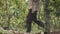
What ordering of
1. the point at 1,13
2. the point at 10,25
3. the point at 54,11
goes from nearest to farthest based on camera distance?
the point at 54,11, the point at 10,25, the point at 1,13

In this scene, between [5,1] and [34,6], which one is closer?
[34,6]

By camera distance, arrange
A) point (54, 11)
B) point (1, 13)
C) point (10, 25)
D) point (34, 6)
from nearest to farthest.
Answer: point (34, 6)
point (54, 11)
point (10, 25)
point (1, 13)

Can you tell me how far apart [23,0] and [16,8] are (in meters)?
0.26

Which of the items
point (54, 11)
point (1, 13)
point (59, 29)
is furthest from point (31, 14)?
point (1, 13)

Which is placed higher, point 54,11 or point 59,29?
point 54,11

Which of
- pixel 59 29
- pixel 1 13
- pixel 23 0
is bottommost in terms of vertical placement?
pixel 59 29

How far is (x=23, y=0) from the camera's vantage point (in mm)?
5156

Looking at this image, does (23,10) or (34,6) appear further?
(23,10)

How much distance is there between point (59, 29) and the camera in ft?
16.4

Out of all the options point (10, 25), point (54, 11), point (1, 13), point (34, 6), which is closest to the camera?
point (34, 6)

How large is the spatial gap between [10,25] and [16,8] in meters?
0.44

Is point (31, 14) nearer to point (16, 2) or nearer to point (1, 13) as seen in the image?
point (16, 2)

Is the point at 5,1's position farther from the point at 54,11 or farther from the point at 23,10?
the point at 54,11

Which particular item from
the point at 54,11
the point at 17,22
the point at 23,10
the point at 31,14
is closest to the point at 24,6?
the point at 23,10
